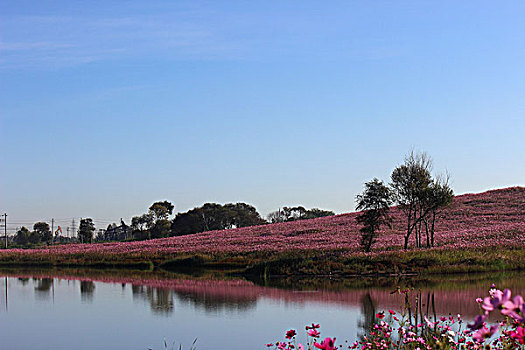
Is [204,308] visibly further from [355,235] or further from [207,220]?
[207,220]

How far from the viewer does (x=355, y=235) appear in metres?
48.7

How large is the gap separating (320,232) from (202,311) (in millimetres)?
32342

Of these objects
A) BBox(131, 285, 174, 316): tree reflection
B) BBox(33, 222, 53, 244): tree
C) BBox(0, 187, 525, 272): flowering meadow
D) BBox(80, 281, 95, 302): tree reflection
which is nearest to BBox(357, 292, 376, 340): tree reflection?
BBox(131, 285, 174, 316): tree reflection

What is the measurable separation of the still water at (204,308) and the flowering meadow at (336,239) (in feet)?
29.6

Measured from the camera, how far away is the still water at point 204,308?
56.2ft

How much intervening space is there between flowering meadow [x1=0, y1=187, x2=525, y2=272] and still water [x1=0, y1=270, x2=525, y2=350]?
902 centimetres

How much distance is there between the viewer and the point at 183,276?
125 feet

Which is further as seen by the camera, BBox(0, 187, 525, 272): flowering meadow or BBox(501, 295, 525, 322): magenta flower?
BBox(0, 187, 525, 272): flowering meadow

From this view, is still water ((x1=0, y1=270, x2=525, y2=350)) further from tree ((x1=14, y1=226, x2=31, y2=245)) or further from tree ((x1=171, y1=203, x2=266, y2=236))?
tree ((x1=14, y1=226, x2=31, y2=245))

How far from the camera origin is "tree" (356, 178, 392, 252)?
38.1m

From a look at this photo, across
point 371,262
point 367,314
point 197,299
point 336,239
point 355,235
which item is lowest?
point 197,299

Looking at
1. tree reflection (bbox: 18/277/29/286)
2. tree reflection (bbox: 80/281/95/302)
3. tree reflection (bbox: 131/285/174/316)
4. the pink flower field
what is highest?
the pink flower field

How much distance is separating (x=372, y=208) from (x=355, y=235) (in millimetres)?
10292

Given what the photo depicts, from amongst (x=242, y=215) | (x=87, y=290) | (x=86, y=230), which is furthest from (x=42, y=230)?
(x=87, y=290)
